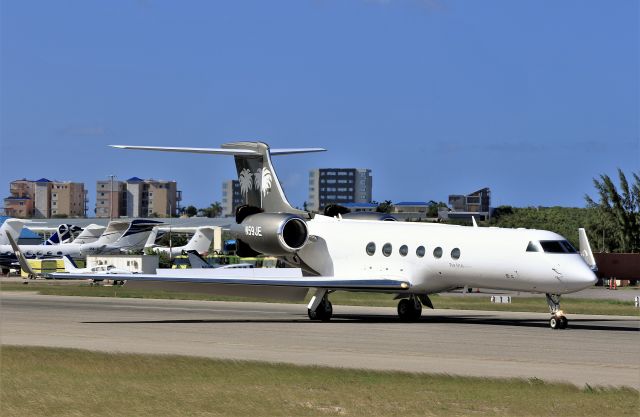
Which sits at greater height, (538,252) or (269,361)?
(538,252)

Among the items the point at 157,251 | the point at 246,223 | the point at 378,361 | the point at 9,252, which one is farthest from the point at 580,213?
the point at 378,361

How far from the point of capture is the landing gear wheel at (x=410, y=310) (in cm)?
3088

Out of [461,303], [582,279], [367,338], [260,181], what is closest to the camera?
[367,338]

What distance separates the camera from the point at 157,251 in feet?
339

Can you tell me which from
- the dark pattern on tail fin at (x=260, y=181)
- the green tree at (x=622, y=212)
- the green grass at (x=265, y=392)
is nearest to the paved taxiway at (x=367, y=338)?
the green grass at (x=265, y=392)

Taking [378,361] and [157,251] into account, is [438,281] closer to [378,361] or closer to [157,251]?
[378,361]

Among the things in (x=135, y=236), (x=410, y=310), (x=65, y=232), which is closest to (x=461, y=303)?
(x=410, y=310)

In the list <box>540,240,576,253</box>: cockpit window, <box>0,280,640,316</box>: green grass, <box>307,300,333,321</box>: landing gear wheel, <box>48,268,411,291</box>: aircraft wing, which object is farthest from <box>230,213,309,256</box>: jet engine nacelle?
<box>0,280,640,316</box>: green grass

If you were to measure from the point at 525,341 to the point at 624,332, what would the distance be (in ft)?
14.6

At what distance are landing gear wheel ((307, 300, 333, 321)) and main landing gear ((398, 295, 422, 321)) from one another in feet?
6.89

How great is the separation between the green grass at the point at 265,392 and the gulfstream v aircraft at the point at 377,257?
11004 mm

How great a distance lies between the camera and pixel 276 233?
3088 centimetres

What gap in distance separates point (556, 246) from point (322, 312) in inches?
282

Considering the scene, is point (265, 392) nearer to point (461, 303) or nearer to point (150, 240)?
point (461, 303)
